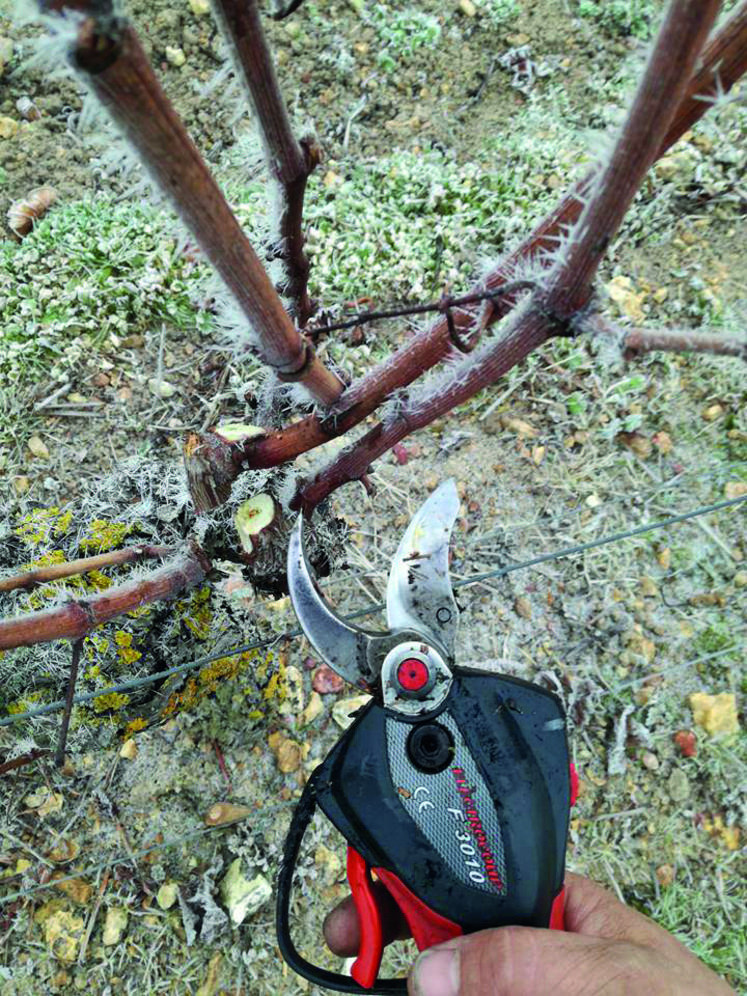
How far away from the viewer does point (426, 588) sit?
1.12 meters

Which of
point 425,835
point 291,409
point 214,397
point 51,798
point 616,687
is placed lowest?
point 616,687

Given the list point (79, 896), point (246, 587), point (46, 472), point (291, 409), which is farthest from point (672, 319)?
point (79, 896)

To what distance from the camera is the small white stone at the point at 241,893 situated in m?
1.49

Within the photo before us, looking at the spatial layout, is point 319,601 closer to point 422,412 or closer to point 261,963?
point 422,412

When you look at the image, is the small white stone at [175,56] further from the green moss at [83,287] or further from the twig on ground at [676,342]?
the twig on ground at [676,342]

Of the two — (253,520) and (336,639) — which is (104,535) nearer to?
(253,520)

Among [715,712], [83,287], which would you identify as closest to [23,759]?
A: [83,287]

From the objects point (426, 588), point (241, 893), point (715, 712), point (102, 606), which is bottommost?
point (715, 712)

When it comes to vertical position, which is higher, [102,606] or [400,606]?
[102,606]

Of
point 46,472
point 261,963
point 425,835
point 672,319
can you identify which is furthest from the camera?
→ point 672,319

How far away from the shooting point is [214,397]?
184 cm

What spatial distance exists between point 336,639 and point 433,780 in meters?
0.25

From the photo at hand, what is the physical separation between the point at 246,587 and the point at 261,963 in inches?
31.7

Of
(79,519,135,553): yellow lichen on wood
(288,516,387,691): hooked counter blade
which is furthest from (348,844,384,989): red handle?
(79,519,135,553): yellow lichen on wood
